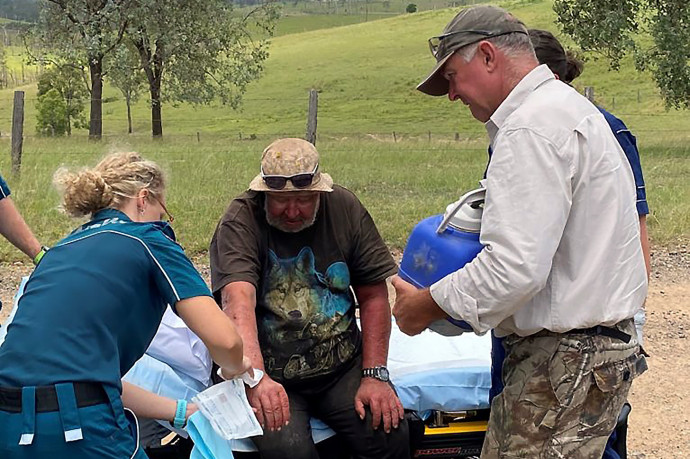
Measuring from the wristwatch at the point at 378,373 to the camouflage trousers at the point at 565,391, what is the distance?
2.76 ft

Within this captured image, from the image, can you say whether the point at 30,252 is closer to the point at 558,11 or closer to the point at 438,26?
the point at 558,11

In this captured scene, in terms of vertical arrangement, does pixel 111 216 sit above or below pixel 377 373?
above

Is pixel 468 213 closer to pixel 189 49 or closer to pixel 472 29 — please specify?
pixel 472 29

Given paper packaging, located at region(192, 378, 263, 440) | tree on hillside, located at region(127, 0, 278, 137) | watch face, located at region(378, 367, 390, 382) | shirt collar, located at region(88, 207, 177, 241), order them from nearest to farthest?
shirt collar, located at region(88, 207, 177, 241), paper packaging, located at region(192, 378, 263, 440), watch face, located at region(378, 367, 390, 382), tree on hillside, located at region(127, 0, 278, 137)

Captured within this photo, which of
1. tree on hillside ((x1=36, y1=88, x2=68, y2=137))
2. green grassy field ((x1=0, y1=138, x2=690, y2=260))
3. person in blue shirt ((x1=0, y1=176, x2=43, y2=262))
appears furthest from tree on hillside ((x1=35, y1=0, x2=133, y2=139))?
person in blue shirt ((x1=0, y1=176, x2=43, y2=262))

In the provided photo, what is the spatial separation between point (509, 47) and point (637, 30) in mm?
17760

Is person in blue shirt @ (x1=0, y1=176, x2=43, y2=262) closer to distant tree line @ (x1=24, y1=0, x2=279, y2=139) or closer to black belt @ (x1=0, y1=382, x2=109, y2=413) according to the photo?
black belt @ (x1=0, y1=382, x2=109, y2=413)

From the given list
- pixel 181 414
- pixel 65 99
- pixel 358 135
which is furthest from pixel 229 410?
pixel 65 99

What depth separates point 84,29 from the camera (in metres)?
27.0

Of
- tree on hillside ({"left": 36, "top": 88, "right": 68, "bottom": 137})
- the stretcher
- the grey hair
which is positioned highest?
the grey hair

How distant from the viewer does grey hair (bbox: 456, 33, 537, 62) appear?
213 cm

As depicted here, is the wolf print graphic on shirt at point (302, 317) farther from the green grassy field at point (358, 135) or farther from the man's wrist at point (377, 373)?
the green grassy field at point (358, 135)

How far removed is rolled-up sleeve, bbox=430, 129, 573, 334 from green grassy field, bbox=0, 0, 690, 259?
1.40 m

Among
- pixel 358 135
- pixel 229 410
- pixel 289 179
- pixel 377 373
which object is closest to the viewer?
pixel 229 410
